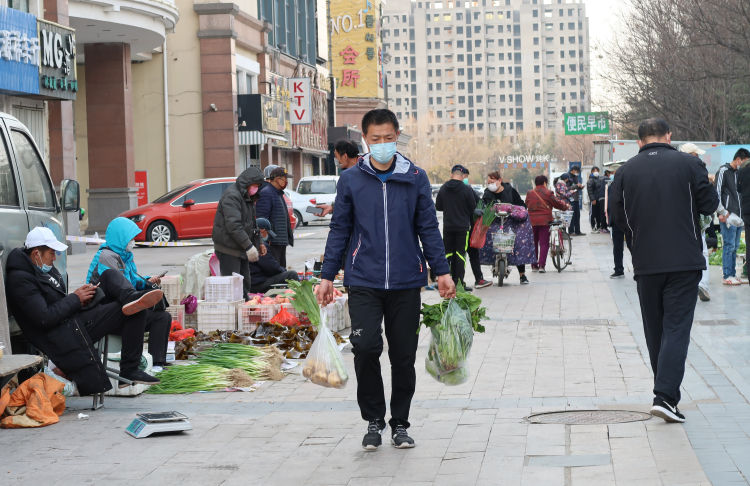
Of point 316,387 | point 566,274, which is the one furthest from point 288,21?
point 316,387

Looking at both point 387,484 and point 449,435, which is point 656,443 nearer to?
point 449,435

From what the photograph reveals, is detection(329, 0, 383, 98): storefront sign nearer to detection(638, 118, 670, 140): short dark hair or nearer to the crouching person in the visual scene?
the crouching person

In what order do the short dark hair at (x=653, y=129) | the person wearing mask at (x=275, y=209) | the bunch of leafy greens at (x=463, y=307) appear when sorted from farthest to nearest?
the person wearing mask at (x=275, y=209), the short dark hair at (x=653, y=129), the bunch of leafy greens at (x=463, y=307)

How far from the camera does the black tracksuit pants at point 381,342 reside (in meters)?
6.75

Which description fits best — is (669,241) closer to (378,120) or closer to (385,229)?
(385,229)

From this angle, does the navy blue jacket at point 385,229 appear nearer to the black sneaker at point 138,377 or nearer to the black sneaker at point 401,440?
the black sneaker at point 401,440

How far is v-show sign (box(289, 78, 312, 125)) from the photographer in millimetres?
52406

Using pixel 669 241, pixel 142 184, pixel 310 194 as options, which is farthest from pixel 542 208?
pixel 310 194

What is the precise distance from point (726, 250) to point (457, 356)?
1105 cm

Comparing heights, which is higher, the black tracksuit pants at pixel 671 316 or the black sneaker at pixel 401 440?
the black tracksuit pants at pixel 671 316

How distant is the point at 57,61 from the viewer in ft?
85.2

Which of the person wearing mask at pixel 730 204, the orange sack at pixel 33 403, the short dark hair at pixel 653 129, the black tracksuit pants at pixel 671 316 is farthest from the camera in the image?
the person wearing mask at pixel 730 204

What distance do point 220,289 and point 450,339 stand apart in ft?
18.1

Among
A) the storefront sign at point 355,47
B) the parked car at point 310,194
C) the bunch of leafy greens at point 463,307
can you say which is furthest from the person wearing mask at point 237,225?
the storefront sign at point 355,47
